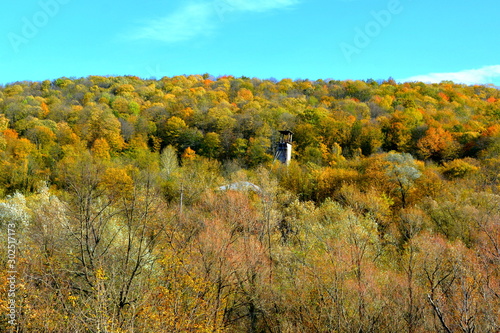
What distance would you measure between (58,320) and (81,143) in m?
46.0

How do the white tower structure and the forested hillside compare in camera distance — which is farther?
the white tower structure

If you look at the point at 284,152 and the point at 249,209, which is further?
the point at 284,152

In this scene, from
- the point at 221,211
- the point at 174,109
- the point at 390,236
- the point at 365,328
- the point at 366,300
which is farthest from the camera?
the point at 174,109

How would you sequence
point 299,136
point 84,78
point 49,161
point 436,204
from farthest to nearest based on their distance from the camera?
1. point 84,78
2. point 299,136
3. point 49,161
4. point 436,204

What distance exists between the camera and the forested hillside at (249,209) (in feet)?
36.9

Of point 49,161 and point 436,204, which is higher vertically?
point 49,161

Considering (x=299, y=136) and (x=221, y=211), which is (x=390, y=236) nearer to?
(x=221, y=211)

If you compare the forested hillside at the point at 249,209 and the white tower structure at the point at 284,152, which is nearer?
the forested hillside at the point at 249,209

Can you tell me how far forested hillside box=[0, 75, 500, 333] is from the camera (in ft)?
36.9

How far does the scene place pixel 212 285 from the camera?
14062 mm

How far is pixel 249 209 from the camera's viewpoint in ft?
100

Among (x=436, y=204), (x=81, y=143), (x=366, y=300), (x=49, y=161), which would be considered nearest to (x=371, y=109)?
(x=436, y=204)

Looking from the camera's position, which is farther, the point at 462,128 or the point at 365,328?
the point at 462,128

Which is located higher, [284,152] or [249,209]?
[284,152]
